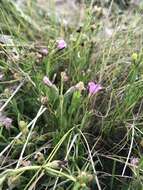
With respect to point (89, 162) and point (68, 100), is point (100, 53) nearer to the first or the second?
point (68, 100)

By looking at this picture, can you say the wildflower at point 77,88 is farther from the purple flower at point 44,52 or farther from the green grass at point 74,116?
the purple flower at point 44,52

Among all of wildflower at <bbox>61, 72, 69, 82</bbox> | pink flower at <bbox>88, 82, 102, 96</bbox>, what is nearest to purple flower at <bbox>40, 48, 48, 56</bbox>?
wildflower at <bbox>61, 72, 69, 82</bbox>

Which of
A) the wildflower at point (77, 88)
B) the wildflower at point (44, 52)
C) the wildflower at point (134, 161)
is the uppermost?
the wildflower at point (44, 52)

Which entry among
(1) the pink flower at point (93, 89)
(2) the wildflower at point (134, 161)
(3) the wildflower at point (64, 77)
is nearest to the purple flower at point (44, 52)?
(3) the wildflower at point (64, 77)

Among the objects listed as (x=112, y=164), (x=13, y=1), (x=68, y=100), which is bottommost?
(x=112, y=164)

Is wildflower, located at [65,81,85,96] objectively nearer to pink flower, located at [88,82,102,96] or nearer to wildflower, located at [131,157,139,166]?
pink flower, located at [88,82,102,96]

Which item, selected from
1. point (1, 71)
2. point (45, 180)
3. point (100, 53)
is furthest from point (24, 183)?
point (100, 53)

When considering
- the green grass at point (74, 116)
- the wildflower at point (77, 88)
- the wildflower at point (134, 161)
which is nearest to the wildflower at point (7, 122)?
the green grass at point (74, 116)

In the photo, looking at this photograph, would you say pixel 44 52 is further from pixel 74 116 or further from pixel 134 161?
pixel 134 161

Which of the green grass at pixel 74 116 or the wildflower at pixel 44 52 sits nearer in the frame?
the green grass at pixel 74 116

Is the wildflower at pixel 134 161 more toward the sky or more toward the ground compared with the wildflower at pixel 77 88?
more toward the ground
